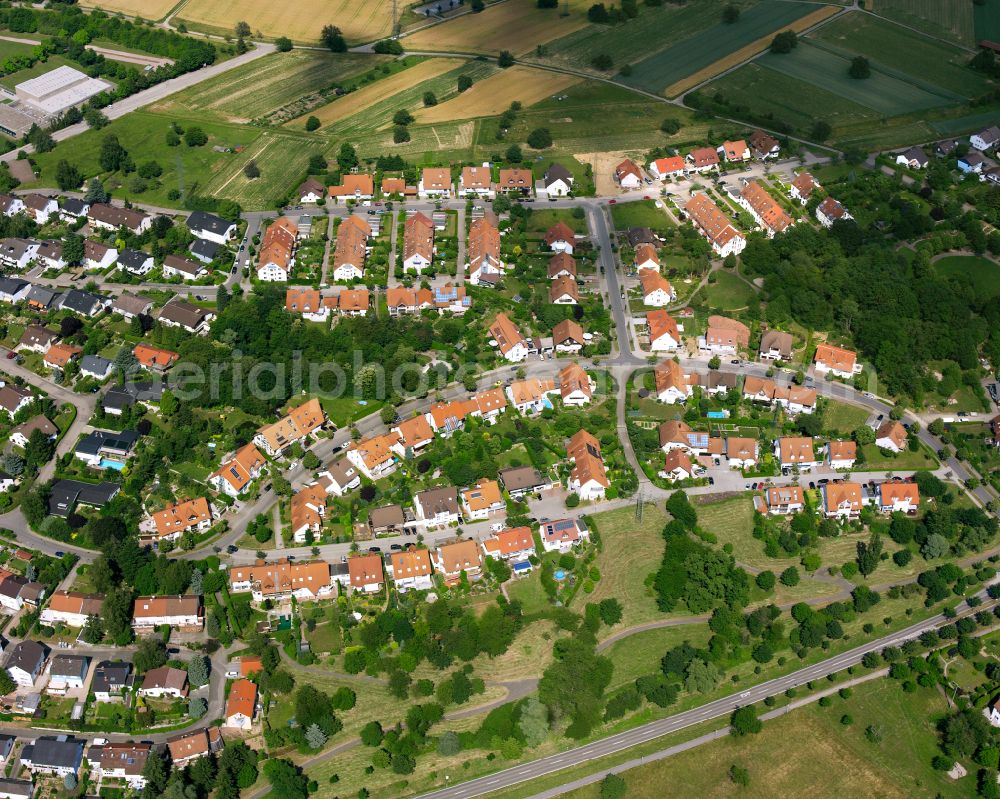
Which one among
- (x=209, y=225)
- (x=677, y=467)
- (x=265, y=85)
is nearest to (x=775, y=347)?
(x=677, y=467)

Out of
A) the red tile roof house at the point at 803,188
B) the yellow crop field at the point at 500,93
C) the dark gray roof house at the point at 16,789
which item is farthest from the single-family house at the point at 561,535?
the yellow crop field at the point at 500,93

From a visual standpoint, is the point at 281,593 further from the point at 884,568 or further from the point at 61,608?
the point at 884,568

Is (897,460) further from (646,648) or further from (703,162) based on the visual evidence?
(703,162)

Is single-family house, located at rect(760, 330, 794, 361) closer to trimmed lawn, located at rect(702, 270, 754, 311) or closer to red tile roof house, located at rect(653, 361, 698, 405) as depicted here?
trimmed lawn, located at rect(702, 270, 754, 311)

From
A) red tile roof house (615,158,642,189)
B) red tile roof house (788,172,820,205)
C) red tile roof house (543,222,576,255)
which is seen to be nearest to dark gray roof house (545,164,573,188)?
red tile roof house (615,158,642,189)

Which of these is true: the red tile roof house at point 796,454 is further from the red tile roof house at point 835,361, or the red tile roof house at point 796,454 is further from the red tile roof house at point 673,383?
the red tile roof house at point 835,361

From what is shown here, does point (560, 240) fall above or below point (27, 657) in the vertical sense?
above
